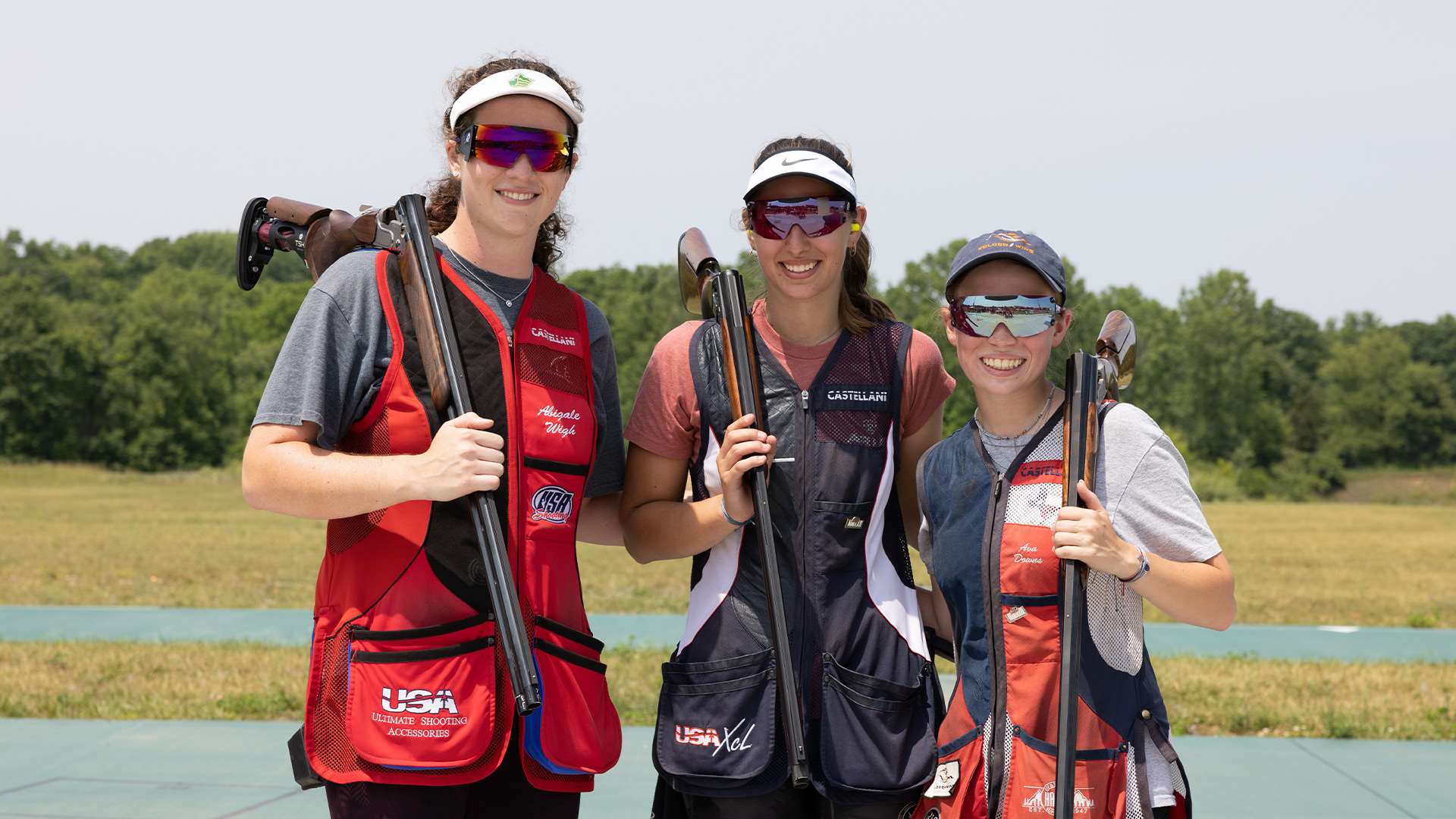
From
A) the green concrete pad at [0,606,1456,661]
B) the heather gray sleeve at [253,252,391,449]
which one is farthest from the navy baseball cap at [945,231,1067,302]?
the green concrete pad at [0,606,1456,661]

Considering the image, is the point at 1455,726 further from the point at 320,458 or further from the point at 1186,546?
the point at 320,458

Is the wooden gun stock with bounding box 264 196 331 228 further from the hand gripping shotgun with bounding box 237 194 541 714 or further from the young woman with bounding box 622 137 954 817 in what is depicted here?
the young woman with bounding box 622 137 954 817

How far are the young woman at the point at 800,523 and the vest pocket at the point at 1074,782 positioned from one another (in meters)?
0.28

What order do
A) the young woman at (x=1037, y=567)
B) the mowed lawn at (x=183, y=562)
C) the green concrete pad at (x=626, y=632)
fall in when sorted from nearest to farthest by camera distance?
the young woman at (x=1037, y=567) < the green concrete pad at (x=626, y=632) < the mowed lawn at (x=183, y=562)

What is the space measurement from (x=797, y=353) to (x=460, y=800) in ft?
4.17

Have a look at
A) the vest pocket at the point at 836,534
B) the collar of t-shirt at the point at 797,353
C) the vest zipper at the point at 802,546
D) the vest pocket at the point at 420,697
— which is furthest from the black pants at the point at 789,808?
the collar of t-shirt at the point at 797,353

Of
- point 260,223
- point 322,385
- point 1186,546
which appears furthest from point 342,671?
point 1186,546

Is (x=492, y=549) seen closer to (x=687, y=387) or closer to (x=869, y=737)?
(x=687, y=387)

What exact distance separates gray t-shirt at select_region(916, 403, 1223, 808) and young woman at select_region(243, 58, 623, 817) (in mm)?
1125

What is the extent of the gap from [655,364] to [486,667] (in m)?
0.87

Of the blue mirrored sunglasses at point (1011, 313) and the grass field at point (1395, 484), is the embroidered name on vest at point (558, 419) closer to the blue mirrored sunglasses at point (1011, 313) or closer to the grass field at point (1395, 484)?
the blue mirrored sunglasses at point (1011, 313)

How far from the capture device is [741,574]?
10.1 feet

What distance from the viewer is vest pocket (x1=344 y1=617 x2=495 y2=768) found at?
2.63 m

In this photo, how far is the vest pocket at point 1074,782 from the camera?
2695 mm
